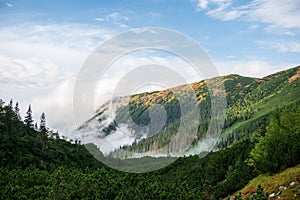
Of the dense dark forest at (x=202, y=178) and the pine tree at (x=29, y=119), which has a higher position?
the pine tree at (x=29, y=119)

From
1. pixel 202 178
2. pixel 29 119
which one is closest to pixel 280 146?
pixel 202 178

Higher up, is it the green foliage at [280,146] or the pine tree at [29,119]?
the pine tree at [29,119]

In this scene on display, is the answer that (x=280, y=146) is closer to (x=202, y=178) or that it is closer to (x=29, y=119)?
(x=202, y=178)

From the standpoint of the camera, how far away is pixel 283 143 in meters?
49.9

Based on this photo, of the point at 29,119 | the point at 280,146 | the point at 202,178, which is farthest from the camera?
the point at 29,119

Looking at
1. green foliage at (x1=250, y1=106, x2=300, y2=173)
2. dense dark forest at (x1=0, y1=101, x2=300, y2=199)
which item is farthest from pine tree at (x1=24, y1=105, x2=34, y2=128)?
green foliage at (x1=250, y1=106, x2=300, y2=173)

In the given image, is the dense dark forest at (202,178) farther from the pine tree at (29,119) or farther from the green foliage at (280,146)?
the pine tree at (29,119)

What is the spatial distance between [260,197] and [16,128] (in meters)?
96.5

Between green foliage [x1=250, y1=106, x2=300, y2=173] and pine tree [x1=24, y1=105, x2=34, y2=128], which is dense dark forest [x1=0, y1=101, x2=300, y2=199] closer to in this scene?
green foliage [x1=250, y1=106, x2=300, y2=173]

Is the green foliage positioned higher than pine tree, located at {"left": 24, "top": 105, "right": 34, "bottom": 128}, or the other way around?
pine tree, located at {"left": 24, "top": 105, "right": 34, "bottom": 128}

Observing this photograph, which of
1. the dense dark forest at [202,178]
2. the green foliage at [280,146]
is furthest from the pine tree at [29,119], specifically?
the green foliage at [280,146]

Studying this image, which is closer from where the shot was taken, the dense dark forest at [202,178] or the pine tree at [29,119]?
the dense dark forest at [202,178]

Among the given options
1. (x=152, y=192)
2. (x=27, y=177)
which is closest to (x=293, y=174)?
(x=152, y=192)

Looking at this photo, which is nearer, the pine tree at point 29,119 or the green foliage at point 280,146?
the green foliage at point 280,146
